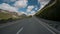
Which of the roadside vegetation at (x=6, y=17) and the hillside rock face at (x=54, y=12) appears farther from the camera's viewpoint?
the hillside rock face at (x=54, y=12)

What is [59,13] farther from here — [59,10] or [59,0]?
[59,0]

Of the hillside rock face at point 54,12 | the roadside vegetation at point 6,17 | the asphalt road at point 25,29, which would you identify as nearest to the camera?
the asphalt road at point 25,29

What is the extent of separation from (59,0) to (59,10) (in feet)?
54.8

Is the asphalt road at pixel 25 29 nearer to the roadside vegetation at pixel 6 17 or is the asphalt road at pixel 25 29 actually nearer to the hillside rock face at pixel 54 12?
the roadside vegetation at pixel 6 17

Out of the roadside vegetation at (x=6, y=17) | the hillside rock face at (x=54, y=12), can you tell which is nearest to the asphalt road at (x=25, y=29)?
the roadside vegetation at (x=6, y=17)

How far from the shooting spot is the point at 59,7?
206 feet

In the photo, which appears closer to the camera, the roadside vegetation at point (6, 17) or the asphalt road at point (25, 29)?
the asphalt road at point (25, 29)

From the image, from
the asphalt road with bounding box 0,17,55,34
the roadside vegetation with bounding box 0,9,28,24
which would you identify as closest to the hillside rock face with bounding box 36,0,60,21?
the roadside vegetation with bounding box 0,9,28,24

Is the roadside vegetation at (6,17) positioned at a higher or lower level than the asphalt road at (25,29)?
higher

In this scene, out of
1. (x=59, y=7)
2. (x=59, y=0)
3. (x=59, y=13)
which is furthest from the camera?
(x=59, y=0)

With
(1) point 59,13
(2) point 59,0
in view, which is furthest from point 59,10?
(2) point 59,0

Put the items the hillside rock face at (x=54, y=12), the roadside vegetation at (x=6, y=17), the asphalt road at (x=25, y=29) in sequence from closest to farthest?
the asphalt road at (x=25, y=29)
the roadside vegetation at (x=6, y=17)
the hillside rock face at (x=54, y=12)

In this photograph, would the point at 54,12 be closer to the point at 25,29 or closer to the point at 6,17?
the point at 6,17

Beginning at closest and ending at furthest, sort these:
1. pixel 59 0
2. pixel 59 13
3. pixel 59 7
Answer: pixel 59 13, pixel 59 7, pixel 59 0
